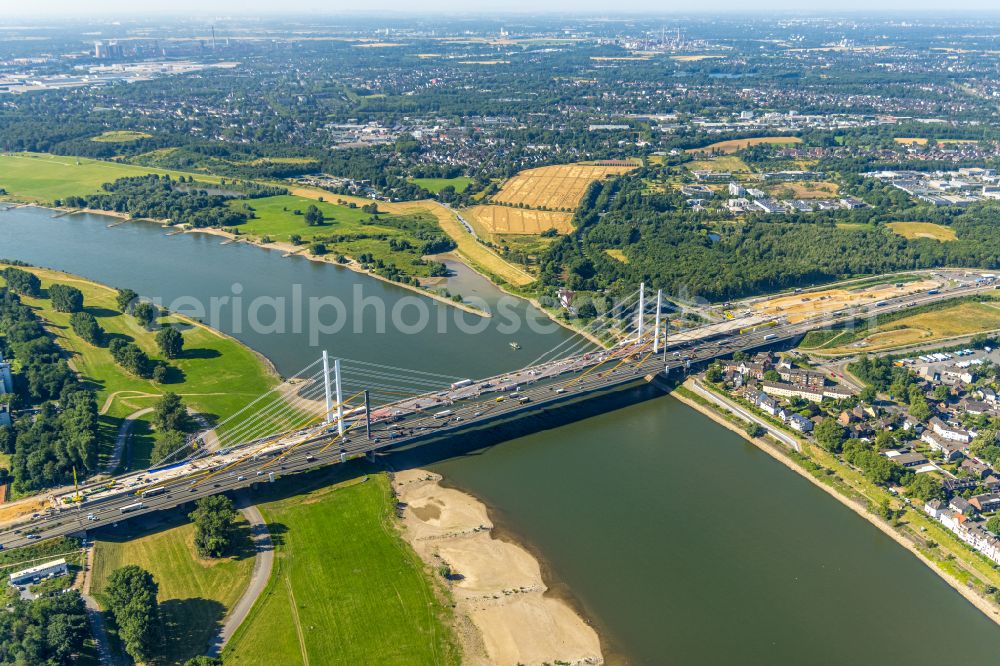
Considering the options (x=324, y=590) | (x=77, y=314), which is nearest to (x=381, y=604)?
(x=324, y=590)

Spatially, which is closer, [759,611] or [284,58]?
[759,611]

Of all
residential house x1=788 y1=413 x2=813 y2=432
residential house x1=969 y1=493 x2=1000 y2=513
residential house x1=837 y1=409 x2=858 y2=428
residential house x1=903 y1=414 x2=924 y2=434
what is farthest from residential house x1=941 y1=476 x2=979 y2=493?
residential house x1=788 y1=413 x2=813 y2=432

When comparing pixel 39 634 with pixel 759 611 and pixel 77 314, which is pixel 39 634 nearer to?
pixel 759 611

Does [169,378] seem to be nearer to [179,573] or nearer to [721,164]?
[179,573]

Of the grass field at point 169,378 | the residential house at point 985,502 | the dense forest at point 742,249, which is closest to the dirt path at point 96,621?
the grass field at point 169,378

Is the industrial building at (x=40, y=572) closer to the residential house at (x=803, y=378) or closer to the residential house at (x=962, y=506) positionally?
the residential house at (x=962, y=506)

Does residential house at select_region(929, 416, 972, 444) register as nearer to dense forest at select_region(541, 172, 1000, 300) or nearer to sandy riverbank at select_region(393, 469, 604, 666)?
dense forest at select_region(541, 172, 1000, 300)
